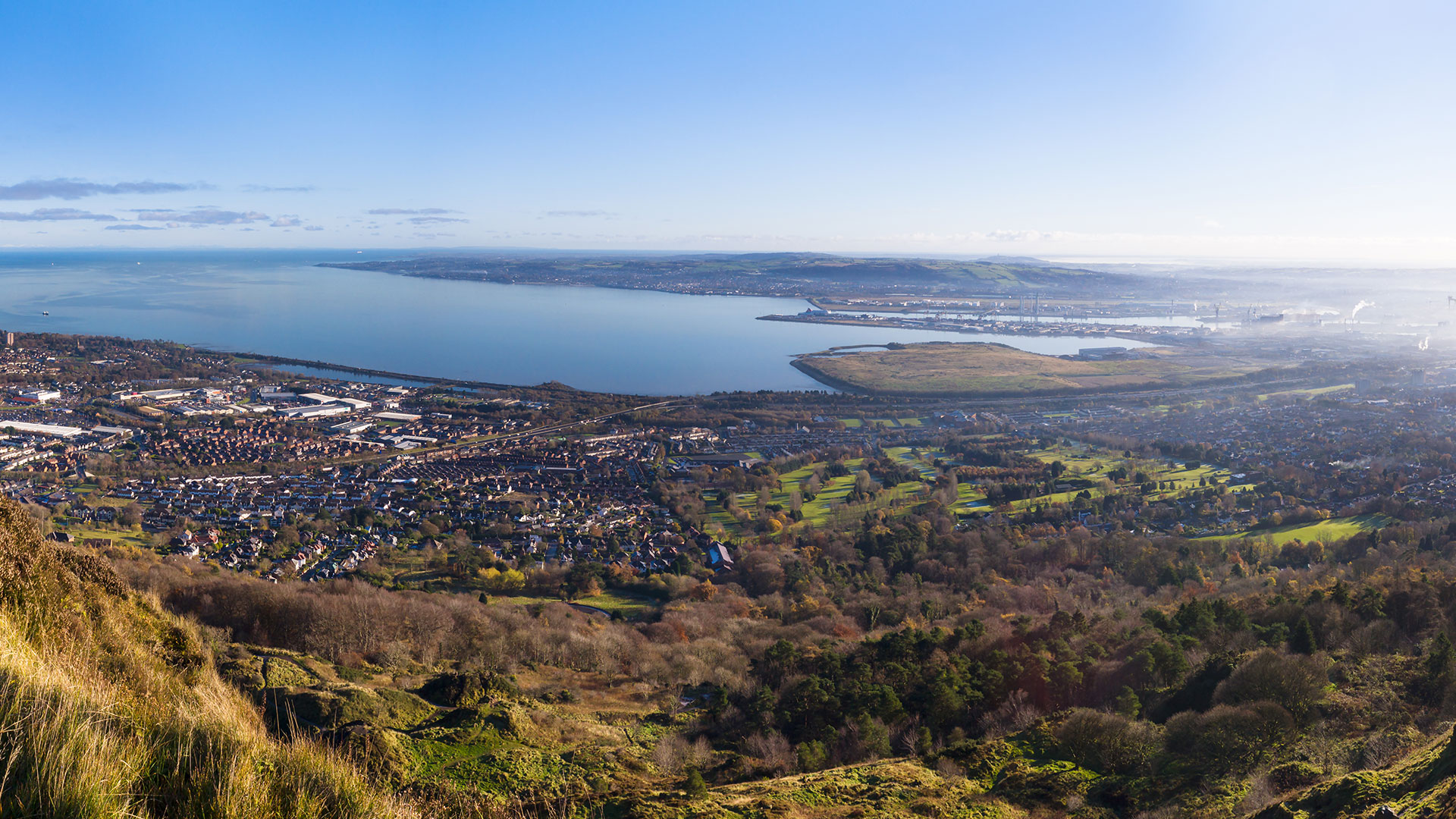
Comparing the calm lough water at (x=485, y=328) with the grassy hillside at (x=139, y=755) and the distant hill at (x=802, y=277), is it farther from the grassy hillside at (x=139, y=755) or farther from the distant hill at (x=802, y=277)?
the grassy hillside at (x=139, y=755)

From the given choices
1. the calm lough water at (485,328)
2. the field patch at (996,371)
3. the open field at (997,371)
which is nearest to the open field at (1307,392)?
the field patch at (996,371)

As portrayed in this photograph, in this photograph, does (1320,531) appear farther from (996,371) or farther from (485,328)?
(485,328)

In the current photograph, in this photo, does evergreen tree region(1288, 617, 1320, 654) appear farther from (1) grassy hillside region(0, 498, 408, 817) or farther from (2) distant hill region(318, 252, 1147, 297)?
(2) distant hill region(318, 252, 1147, 297)

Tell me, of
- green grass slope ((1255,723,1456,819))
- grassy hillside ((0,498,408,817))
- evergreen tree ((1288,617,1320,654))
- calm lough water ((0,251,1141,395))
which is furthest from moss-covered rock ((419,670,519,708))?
calm lough water ((0,251,1141,395))

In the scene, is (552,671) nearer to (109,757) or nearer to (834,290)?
(109,757)

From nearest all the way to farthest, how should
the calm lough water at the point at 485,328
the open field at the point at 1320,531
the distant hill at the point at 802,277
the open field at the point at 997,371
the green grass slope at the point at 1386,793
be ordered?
1. the green grass slope at the point at 1386,793
2. the open field at the point at 1320,531
3. the open field at the point at 997,371
4. the calm lough water at the point at 485,328
5. the distant hill at the point at 802,277

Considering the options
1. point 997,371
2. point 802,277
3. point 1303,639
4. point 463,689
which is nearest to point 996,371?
point 997,371
